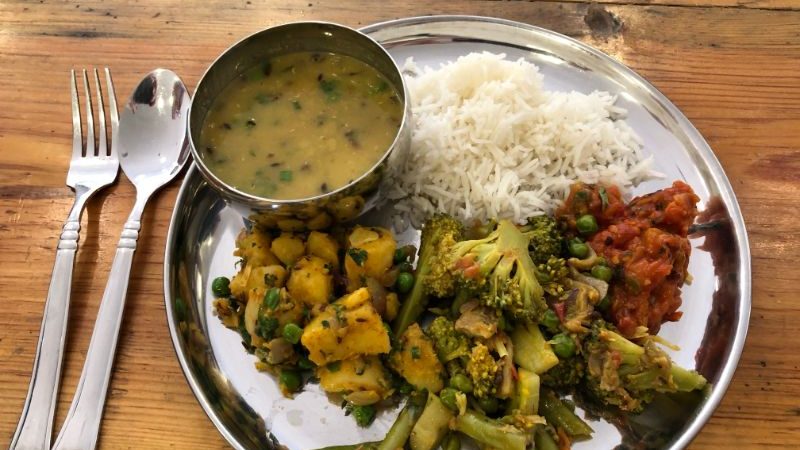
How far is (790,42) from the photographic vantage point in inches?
124

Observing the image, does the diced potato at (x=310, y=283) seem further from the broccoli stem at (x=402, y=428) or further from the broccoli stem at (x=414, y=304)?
the broccoli stem at (x=402, y=428)

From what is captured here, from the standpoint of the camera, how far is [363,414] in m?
2.15

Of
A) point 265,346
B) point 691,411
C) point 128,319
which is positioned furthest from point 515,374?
point 128,319

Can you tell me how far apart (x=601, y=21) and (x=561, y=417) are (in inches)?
85.2

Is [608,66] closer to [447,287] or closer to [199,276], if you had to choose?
[447,287]

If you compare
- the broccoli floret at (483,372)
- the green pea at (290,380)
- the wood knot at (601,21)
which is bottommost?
the green pea at (290,380)

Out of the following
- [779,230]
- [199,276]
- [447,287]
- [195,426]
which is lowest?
[195,426]

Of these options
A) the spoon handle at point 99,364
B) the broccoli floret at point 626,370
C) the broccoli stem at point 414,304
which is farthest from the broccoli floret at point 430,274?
the spoon handle at point 99,364

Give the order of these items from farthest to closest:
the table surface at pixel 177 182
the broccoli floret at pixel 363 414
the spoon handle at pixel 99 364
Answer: the table surface at pixel 177 182, the spoon handle at pixel 99 364, the broccoli floret at pixel 363 414

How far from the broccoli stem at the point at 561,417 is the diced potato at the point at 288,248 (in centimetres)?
104

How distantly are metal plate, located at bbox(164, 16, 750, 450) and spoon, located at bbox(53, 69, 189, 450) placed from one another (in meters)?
0.21

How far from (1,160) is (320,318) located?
2077 mm

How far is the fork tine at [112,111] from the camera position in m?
2.89

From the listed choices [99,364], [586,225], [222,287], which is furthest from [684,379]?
[99,364]
